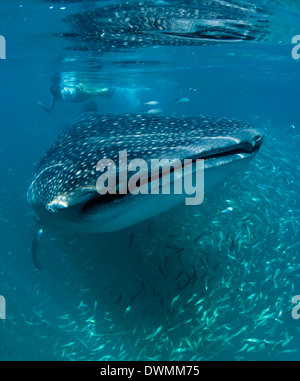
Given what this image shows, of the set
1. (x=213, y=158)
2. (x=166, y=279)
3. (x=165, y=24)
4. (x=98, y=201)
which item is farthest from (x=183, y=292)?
(x=165, y=24)

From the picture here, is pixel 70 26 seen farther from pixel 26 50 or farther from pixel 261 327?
pixel 261 327

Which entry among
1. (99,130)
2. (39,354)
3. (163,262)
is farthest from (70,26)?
(39,354)

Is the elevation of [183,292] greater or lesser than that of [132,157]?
lesser

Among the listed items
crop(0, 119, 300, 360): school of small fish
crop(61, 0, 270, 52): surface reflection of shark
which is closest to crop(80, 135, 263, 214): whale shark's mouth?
crop(0, 119, 300, 360): school of small fish

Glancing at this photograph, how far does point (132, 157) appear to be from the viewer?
2801 millimetres

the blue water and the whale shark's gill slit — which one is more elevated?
the whale shark's gill slit

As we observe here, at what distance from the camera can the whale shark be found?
109 inches

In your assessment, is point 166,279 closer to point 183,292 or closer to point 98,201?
point 183,292

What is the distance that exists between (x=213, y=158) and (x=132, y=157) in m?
0.79

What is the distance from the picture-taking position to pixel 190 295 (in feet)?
19.2

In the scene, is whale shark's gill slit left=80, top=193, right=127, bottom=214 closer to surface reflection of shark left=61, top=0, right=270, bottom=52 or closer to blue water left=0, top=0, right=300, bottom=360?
blue water left=0, top=0, right=300, bottom=360

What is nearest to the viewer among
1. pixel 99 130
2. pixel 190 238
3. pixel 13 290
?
pixel 99 130

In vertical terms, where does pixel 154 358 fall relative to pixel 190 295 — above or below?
below

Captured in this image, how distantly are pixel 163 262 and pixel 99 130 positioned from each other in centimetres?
354
